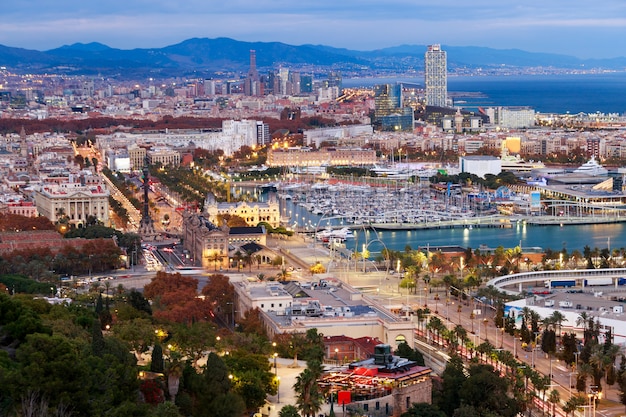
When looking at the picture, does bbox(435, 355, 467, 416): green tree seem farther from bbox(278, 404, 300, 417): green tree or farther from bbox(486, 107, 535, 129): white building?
bbox(486, 107, 535, 129): white building

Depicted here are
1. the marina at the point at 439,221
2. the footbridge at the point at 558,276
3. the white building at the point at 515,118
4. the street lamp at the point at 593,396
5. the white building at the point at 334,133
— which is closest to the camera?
the street lamp at the point at 593,396

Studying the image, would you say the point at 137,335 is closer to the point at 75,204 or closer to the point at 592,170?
the point at 75,204

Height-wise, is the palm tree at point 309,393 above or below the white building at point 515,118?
above

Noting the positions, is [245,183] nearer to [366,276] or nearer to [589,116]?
[366,276]

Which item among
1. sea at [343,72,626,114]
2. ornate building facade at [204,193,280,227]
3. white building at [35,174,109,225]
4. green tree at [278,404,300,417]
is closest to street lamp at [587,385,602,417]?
green tree at [278,404,300,417]

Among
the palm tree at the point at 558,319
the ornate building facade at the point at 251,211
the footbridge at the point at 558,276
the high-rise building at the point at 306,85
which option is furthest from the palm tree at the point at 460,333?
the high-rise building at the point at 306,85

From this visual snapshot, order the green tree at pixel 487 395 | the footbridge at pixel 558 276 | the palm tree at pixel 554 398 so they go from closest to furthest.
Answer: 1. the green tree at pixel 487 395
2. the palm tree at pixel 554 398
3. the footbridge at pixel 558 276

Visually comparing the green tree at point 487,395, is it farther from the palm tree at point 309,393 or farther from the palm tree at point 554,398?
the palm tree at point 309,393

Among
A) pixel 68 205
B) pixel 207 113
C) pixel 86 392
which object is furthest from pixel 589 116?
pixel 86 392
